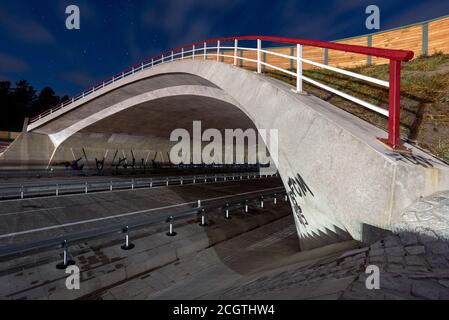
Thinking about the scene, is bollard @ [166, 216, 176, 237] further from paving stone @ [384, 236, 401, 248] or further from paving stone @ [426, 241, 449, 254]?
paving stone @ [426, 241, 449, 254]

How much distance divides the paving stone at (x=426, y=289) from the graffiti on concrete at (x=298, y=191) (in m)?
2.58

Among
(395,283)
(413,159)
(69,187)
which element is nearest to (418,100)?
(413,159)

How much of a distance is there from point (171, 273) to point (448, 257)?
6.24m

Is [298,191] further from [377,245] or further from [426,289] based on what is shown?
[426,289]

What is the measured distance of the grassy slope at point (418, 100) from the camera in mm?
4848

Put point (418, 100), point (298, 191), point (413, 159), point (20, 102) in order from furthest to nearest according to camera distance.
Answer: point (20, 102)
point (418, 100)
point (298, 191)
point (413, 159)

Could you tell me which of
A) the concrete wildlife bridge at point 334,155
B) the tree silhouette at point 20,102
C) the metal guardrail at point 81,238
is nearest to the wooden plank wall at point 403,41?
the concrete wildlife bridge at point 334,155

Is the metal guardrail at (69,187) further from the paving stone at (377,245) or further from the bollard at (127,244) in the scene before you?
the paving stone at (377,245)

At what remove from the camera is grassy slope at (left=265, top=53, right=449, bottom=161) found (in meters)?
4.85

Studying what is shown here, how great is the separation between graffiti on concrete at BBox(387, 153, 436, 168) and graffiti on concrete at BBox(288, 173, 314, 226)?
5.28ft

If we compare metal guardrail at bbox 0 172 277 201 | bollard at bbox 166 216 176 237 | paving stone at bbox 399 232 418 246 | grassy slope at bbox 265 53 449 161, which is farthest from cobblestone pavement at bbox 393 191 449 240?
metal guardrail at bbox 0 172 277 201

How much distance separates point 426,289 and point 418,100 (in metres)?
5.59

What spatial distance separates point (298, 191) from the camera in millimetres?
5406

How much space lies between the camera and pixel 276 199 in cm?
1647
